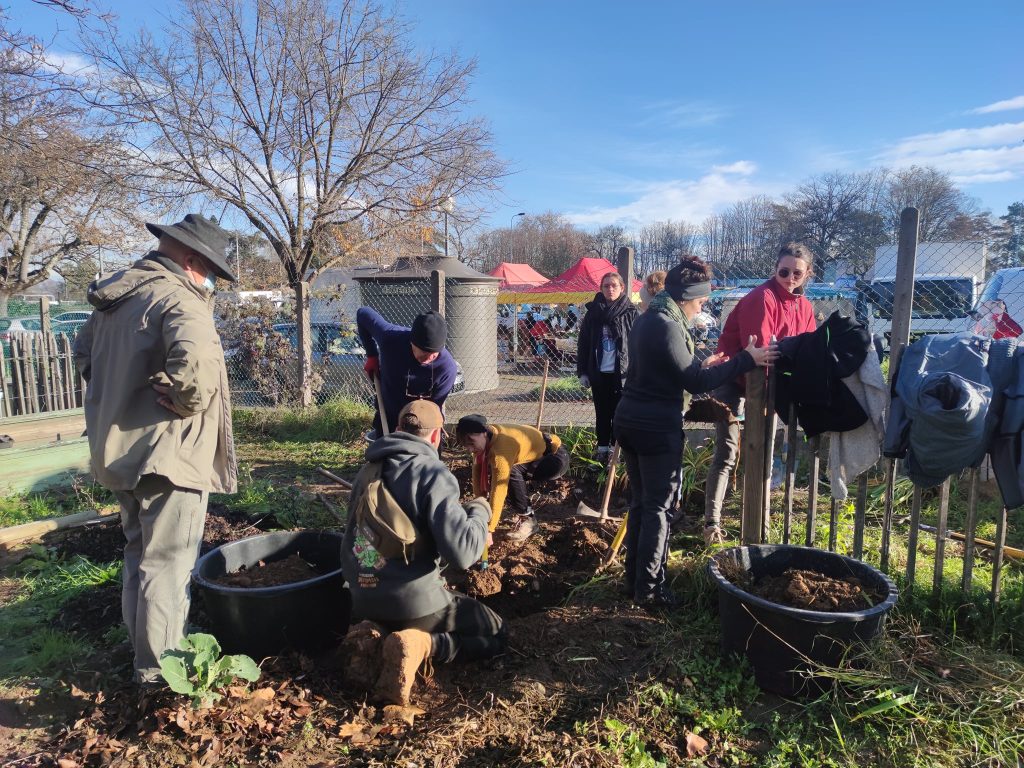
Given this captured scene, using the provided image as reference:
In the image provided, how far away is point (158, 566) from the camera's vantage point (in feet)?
8.55

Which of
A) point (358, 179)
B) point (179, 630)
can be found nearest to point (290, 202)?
point (358, 179)

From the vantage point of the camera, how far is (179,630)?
2.68 m

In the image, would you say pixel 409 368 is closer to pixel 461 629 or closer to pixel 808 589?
pixel 461 629

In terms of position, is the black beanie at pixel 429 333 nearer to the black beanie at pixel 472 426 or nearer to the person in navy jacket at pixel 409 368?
the person in navy jacket at pixel 409 368

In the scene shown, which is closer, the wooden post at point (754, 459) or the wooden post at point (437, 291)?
the wooden post at point (754, 459)

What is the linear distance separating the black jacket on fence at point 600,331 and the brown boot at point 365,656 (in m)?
3.51

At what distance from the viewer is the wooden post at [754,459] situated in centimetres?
343

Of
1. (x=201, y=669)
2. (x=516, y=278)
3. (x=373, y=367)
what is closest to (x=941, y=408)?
(x=201, y=669)

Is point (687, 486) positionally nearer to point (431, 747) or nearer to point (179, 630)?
point (431, 747)

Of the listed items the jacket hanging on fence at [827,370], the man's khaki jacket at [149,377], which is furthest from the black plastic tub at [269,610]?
the jacket hanging on fence at [827,370]

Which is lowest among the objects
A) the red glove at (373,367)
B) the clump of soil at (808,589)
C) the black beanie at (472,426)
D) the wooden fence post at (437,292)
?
the clump of soil at (808,589)

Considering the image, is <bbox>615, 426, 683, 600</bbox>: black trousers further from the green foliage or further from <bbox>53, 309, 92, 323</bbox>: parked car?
<bbox>53, 309, 92, 323</bbox>: parked car

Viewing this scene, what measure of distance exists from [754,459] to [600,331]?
2448 mm

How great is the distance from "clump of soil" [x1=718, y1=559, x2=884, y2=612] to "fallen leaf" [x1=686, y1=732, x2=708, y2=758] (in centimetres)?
69
